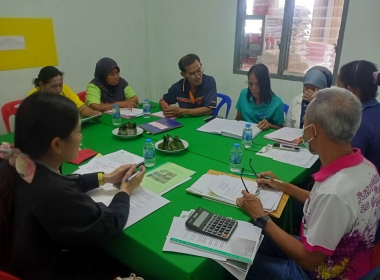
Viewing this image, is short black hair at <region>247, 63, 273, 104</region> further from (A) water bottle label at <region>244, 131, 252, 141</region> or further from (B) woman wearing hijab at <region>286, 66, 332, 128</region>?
(A) water bottle label at <region>244, 131, 252, 141</region>

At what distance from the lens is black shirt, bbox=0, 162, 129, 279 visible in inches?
37.6

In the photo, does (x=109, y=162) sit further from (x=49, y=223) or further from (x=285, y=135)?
(x=285, y=135)

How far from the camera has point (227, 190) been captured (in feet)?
4.59

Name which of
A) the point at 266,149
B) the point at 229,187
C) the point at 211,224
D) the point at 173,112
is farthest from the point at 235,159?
the point at 173,112

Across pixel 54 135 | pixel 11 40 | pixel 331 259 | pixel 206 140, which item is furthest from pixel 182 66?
pixel 331 259

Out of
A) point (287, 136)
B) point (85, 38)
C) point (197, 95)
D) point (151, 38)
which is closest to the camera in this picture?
point (287, 136)

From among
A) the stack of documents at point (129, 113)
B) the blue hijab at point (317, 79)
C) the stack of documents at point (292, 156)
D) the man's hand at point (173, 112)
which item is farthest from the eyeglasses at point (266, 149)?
the stack of documents at point (129, 113)

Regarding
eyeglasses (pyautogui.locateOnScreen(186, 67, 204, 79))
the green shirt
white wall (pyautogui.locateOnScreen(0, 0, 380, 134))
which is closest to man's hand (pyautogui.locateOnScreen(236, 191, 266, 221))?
eyeglasses (pyautogui.locateOnScreen(186, 67, 204, 79))

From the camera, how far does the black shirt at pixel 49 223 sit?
95 cm

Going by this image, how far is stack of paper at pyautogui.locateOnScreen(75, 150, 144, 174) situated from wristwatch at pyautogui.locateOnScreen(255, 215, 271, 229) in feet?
2.54

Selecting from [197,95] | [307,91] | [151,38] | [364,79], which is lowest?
[197,95]

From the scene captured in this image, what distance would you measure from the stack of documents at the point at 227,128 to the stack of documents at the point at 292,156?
11.2 inches

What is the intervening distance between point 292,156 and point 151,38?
10.9 ft

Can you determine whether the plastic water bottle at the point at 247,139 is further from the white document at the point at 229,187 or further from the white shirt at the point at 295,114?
the white shirt at the point at 295,114
